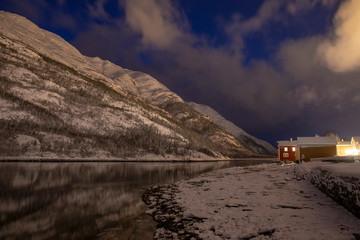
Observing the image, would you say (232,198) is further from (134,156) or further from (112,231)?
(134,156)

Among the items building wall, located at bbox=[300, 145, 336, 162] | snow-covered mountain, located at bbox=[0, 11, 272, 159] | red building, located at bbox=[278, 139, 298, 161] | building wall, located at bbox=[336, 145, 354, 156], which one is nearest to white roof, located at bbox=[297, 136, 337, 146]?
building wall, located at bbox=[336, 145, 354, 156]

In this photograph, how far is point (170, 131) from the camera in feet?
470

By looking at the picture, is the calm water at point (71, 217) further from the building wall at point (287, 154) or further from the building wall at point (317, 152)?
the building wall at point (287, 154)

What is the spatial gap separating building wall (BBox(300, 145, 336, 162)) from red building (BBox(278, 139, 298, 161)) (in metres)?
17.0

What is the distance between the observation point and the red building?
204 feet

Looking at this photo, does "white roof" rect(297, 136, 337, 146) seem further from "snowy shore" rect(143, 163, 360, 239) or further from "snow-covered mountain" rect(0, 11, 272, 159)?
"snow-covered mountain" rect(0, 11, 272, 159)

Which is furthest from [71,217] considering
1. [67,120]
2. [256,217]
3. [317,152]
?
[67,120]

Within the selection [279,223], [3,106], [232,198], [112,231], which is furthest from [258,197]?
[3,106]

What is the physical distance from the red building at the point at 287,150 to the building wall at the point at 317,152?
17.0 metres

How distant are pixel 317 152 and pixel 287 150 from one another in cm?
2082

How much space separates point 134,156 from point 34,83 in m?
62.1

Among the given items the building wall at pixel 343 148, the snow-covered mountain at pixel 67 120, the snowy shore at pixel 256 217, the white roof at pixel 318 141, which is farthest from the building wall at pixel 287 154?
the snow-covered mountain at pixel 67 120

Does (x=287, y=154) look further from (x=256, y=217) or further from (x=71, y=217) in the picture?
(x=71, y=217)

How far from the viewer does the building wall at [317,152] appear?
4134 cm
